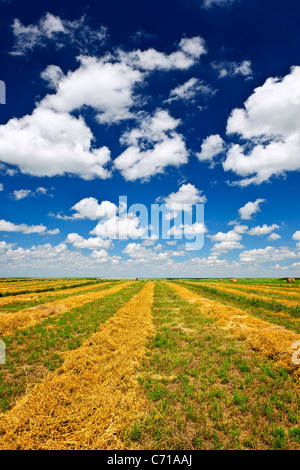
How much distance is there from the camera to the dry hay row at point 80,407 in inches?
206

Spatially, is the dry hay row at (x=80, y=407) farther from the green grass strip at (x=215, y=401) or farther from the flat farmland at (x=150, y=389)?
the green grass strip at (x=215, y=401)

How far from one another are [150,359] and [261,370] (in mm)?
4634

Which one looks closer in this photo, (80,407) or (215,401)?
(80,407)

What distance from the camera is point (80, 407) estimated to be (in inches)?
253

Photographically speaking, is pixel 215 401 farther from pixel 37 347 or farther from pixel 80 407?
pixel 37 347

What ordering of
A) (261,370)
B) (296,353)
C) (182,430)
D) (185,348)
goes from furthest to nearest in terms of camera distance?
(185,348) → (296,353) → (261,370) → (182,430)

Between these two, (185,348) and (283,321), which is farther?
(283,321)

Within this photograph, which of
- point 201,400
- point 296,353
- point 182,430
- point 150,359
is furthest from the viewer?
point 150,359

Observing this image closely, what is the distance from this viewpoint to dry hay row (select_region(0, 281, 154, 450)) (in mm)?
5223

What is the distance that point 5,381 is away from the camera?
8.38 meters

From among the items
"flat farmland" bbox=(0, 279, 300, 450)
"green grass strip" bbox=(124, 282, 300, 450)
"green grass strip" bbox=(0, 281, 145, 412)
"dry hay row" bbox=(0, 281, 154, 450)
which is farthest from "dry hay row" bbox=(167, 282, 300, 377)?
"green grass strip" bbox=(0, 281, 145, 412)

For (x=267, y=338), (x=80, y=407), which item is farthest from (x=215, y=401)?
(x=267, y=338)
